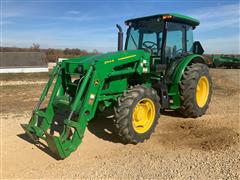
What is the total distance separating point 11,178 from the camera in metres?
4.04

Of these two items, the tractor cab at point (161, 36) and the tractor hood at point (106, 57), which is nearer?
the tractor hood at point (106, 57)

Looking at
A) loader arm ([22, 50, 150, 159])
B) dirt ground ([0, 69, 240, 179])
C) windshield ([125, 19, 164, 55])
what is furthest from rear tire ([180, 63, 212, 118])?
loader arm ([22, 50, 150, 159])

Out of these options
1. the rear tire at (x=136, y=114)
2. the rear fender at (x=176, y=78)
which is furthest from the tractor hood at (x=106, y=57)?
the rear fender at (x=176, y=78)

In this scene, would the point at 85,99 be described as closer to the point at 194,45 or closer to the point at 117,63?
the point at 117,63

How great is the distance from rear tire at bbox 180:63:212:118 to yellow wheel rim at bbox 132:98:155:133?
1344 mm

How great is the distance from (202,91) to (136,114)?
2975 millimetres

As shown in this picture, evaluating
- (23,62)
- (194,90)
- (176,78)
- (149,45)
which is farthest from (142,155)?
(23,62)

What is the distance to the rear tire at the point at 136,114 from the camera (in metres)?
4.86

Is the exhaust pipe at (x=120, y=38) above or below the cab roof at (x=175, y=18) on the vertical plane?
below

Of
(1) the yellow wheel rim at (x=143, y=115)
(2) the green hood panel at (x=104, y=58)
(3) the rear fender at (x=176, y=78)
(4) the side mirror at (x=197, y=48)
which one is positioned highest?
(4) the side mirror at (x=197, y=48)

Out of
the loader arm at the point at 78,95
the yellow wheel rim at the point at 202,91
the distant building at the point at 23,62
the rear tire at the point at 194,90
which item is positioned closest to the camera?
the loader arm at the point at 78,95

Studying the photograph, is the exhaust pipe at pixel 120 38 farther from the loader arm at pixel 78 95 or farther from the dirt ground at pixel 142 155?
the dirt ground at pixel 142 155

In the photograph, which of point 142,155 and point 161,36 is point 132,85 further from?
point 142,155

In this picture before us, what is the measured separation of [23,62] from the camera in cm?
3669
